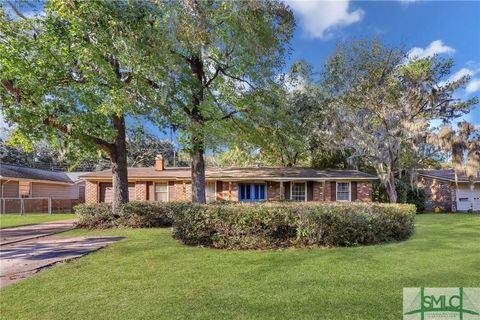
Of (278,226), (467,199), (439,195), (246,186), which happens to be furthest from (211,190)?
(467,199)

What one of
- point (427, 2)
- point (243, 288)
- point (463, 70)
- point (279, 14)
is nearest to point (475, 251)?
point (243, 288)

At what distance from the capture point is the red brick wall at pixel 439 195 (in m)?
26.4

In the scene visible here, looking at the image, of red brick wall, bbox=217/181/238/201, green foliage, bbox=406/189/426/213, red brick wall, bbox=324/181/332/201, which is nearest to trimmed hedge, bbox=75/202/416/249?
red brick wall, bbox=324/181/332/201

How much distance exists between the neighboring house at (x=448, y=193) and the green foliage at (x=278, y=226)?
65.8ft

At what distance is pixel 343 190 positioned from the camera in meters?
22.7

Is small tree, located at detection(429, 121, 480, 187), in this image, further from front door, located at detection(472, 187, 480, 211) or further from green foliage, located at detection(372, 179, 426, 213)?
front door, located at detection(472, 187, 480, 211)

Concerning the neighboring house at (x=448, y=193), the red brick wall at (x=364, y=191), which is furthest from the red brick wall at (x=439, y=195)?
the red brick wall at (x=364, y=191)

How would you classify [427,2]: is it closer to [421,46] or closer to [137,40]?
[137,40]

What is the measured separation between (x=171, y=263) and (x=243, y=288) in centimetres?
238

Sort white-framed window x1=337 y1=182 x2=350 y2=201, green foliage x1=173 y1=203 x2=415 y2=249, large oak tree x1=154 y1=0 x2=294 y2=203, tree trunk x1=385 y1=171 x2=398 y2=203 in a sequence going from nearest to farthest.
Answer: green foliage x1=173 y1=203 x2=415 y2=249 < large oak tree x1=154 y1=0 x2=294 y2=203 < tree trunk x1=385 y1=171 x2=398 y2=203 < white-framed window x1=337 y1=182 x2=350 y2=201

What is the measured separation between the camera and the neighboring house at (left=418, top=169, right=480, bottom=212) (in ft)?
86.7

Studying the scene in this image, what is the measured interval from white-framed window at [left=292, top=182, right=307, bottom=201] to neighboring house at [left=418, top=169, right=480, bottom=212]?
10428mm

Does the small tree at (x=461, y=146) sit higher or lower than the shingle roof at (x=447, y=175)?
higher

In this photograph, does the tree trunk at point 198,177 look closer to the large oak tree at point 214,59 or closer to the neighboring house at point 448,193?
the large oak tree at point 214,59
